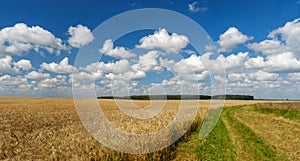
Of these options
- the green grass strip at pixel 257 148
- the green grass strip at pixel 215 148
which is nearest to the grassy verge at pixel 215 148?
the green grass strip at pixel 215 148

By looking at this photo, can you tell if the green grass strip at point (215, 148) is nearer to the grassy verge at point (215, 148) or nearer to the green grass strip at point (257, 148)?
the grassy verge at point (215, 148)

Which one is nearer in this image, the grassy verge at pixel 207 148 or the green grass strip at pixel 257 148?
the green grass strip at pixel 257 148

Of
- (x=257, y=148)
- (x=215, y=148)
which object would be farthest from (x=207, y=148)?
(x=257, y=148)

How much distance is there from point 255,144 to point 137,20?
933 centimetres

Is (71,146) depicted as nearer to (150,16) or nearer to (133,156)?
(133,156)

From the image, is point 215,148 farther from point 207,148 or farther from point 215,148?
point 207,148

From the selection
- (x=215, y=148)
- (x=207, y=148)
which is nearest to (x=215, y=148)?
(x=215, y=148)

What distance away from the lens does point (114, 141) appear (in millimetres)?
9891

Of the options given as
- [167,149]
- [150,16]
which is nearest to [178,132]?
[167,149]

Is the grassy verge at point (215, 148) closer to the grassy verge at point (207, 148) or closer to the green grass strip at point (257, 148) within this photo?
the grassy verge at point (207, 148)

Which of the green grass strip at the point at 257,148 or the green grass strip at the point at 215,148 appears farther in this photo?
→ the green grass strip at the point at 215,148

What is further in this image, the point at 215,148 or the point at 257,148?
the point at 215,148

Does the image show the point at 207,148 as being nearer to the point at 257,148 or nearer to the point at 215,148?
the point at 215,148

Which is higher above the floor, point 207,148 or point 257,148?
point 257,148
